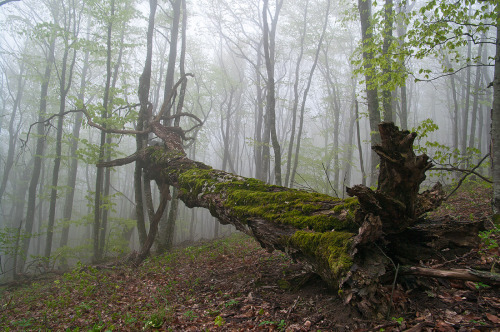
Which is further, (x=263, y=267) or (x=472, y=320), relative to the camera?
(x=263, y=267)

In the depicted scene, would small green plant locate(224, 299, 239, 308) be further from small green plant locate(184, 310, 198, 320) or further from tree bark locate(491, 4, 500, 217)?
tree bark locate(491, 4, 500, 217)

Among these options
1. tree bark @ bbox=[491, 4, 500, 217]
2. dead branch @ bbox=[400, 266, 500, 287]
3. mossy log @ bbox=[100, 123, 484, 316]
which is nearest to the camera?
dead branch @ bbox=[400, 266, 500, 287]

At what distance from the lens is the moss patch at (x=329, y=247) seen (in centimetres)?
274

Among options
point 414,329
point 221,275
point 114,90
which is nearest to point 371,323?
point 414,329

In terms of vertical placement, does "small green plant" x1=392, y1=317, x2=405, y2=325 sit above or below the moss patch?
below

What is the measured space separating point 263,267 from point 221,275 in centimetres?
96

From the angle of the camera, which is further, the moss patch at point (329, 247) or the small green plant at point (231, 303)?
the small green plant at point (231, 303)

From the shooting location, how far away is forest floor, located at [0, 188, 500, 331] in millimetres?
2705

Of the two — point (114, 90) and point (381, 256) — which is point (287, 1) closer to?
point (114, 90)

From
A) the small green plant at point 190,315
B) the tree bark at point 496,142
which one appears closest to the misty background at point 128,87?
the tree bark at point 496,142

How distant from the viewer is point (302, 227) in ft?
11.9

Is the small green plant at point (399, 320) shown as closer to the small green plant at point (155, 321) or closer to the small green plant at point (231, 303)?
the small green plant at point (231, 303)

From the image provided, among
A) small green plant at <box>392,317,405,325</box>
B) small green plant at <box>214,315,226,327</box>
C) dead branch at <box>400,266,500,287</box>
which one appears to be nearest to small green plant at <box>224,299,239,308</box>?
small green plant at <box>214,315,226,327</box>

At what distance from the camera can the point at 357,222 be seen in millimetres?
3027
